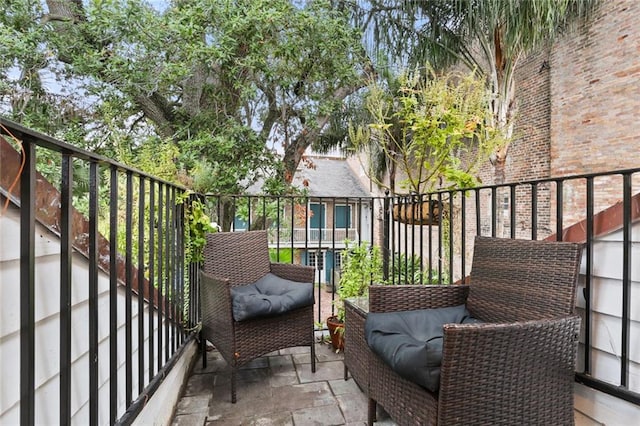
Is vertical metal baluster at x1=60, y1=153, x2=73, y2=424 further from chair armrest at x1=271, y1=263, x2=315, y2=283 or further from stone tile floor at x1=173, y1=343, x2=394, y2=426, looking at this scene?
chair armrest at x1=271, y1=263, x2=315, y2=283

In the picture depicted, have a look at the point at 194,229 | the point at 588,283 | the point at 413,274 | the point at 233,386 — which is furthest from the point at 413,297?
the point at 194,229

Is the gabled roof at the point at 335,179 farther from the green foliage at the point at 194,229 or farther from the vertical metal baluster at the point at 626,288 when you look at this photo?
the vertical metal baluster at the point at 626,288

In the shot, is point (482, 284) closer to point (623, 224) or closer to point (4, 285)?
point (623, 224)

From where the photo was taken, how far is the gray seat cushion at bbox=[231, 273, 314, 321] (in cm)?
186

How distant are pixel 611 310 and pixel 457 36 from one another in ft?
15.7

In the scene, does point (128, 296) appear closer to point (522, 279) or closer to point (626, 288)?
point (522, 279)

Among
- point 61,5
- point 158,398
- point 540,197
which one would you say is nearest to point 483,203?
point 540,197

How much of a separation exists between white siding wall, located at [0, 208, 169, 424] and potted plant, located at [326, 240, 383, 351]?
1.56m

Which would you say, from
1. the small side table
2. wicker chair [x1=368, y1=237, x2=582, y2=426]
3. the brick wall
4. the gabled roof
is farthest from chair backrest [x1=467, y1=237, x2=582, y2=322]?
the gabled roof

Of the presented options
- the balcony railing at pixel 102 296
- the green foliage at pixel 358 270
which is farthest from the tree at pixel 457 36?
the balcony railing at pixel 102 296

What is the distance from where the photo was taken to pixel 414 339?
4.44 ft

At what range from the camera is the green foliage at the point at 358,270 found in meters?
2.50

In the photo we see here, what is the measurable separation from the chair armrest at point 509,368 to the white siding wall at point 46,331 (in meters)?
1.11

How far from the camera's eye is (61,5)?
14.2 feet
